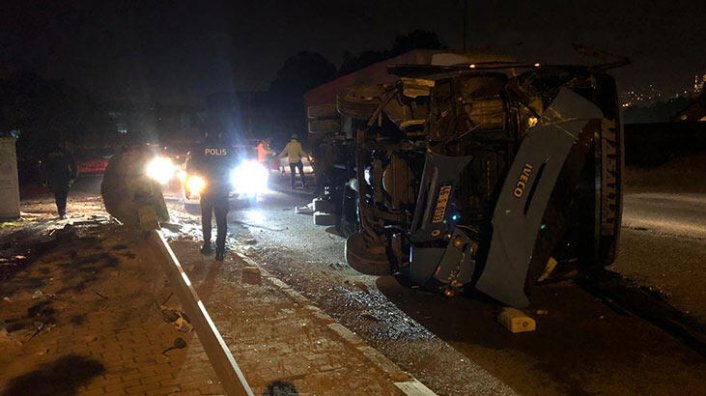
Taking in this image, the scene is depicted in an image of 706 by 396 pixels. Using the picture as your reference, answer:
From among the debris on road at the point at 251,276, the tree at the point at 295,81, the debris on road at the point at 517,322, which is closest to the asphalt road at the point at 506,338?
the debris on road at the point at 517,322

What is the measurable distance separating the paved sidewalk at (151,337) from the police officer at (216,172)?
2.95ft

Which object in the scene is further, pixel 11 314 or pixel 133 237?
pixel 133 237

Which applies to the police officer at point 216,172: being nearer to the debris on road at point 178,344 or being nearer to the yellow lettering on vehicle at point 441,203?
the debris on road at point 178,344

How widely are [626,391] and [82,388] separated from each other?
392 centimetres

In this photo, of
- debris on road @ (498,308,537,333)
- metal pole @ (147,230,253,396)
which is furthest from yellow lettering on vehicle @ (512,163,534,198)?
metal pole @ (147,230,253,396)

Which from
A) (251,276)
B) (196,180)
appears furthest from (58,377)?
(196,180)

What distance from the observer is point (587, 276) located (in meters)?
6.65

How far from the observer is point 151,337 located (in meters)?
4.77

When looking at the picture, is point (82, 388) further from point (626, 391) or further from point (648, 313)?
point (648, 313)

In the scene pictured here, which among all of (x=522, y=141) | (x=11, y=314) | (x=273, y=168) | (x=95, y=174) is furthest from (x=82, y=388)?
(x=95, y=174)

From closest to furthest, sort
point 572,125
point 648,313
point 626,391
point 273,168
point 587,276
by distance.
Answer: point 626,391
point 572,125
point 648,313
point 587,276
point 273,168

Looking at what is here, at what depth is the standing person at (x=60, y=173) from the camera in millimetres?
11867

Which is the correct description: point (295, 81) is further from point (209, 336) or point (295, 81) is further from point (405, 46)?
point (209, 336)

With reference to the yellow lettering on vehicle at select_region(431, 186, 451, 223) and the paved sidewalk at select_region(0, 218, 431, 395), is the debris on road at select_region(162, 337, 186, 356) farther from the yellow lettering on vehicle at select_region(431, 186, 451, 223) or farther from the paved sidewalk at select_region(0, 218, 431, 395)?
the yellow lettering on vehicle at select_region(431, 186, 451, 223)
